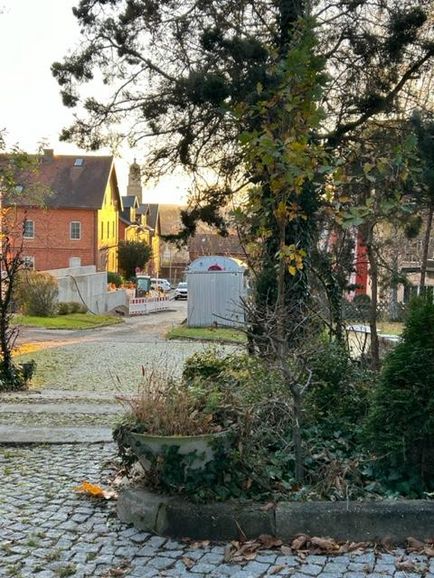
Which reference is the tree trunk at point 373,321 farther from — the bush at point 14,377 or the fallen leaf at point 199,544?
the bush at point 14,377

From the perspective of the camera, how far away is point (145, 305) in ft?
143

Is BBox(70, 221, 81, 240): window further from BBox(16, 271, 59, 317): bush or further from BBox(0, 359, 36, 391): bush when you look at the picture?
BBox(0, 359, 36, 391): bush

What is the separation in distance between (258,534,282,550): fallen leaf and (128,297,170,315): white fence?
39.4 m

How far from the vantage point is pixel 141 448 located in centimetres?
404

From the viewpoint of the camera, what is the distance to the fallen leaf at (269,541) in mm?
3697

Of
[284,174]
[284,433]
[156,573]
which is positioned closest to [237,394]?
[284,433]

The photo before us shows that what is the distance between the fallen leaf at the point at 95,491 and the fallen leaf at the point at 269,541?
4.11 feet

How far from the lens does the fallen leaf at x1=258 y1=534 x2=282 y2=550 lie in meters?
3.70

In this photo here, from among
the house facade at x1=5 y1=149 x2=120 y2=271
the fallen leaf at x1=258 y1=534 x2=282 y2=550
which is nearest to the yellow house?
the house facade at x1=5 y1=149 x2=120 y2=271

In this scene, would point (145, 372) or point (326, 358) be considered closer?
point (145, 372)

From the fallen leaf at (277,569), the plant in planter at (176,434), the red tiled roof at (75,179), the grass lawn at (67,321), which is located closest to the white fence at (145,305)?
the grass lawn at (67,321)

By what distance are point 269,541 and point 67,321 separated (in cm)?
2862

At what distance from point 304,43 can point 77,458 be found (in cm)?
402

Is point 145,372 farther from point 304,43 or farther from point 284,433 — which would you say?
point 304,43
